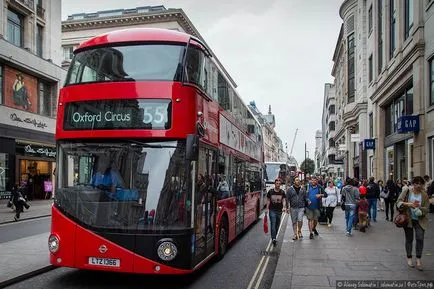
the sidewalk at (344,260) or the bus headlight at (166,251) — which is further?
the sidewalk at (344,260)

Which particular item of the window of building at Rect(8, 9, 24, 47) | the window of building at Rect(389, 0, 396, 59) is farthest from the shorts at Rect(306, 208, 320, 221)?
the window of building at Rect(8, 9, 24, 47)

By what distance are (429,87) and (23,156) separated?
84.3 feet

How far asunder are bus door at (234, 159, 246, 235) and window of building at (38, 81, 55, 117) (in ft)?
85.1

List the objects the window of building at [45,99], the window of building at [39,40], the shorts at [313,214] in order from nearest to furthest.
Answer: the shorts at [313,214] → the window of building at [45,99] → the window of building at [39,40]

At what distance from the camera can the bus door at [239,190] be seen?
40.9ft

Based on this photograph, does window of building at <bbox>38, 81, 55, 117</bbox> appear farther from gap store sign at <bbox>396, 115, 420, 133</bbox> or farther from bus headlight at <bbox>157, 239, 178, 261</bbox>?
bus headlight at <bbox>157, 239, 178, 261</bbox>

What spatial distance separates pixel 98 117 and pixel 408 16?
2028 centimetres

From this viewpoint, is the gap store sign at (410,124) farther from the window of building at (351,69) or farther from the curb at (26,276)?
the window of building at (351,69)

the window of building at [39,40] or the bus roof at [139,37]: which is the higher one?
the window of building at [39,40]

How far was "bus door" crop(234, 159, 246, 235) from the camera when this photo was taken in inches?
491

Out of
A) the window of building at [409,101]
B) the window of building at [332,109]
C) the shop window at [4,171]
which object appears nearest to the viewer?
the window of building at [409,101]

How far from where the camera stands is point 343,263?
30.8 feet

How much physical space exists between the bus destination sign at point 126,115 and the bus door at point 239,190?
4919 millimetres

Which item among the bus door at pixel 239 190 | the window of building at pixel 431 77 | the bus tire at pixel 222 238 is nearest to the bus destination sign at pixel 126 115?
the bus tire at pixel 222 238
